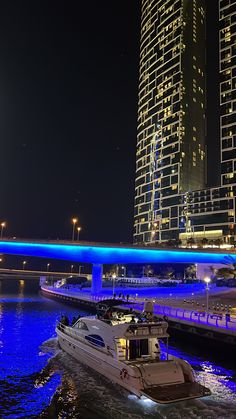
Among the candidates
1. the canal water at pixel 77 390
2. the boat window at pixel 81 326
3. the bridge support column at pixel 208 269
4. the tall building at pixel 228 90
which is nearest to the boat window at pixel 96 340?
the boat window at pixel 81 326

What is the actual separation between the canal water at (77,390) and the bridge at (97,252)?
43739 millimetres

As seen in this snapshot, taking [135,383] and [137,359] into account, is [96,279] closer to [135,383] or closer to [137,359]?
[137,359]

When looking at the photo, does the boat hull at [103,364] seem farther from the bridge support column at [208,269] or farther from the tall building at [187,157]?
the tall building at [187,157]

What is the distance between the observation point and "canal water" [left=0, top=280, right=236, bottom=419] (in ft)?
52.4

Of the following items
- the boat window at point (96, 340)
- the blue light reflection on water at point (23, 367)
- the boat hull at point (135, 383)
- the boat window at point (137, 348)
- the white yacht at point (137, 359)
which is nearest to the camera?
the boat hull at point (135, 383)

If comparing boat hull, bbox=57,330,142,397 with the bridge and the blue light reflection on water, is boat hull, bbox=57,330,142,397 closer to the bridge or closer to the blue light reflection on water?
the blue light reflection on water

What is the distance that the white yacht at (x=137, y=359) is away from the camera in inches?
656

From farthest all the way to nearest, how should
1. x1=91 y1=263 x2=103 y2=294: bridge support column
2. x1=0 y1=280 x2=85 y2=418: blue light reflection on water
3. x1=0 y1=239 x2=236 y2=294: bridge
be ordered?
1. x1=91 y1=263 x2=103 y2=294: bridge support column
2. x1=0 y1=239 x2=236 y2=294: bridge
3. x1=0 y1=280 x2=85 y2=418: blue light reflection on water

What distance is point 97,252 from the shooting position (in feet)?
252

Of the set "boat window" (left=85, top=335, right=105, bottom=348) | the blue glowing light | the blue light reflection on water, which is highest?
the blue glowing light

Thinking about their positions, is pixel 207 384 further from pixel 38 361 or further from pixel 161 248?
pixel 161 248

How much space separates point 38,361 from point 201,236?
13853 centimetres

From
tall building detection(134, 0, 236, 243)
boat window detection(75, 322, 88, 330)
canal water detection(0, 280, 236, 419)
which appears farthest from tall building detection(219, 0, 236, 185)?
boat window detection(75, 322, 88, 330)

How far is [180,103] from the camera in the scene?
18800 cm
